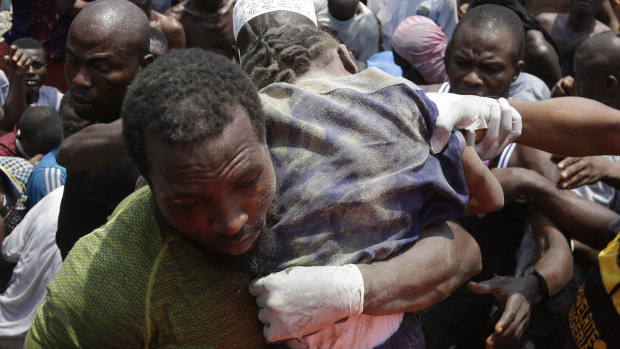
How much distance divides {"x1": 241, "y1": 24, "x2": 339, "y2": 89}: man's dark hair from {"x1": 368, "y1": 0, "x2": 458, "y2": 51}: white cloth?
15.9ft

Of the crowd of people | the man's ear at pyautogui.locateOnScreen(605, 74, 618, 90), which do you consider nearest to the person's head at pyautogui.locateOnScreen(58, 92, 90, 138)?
the crowd of people

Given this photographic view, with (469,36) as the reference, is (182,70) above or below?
above

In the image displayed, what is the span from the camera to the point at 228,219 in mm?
1541

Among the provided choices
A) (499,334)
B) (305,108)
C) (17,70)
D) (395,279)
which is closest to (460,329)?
(499,334)

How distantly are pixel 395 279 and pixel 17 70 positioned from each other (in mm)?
4776

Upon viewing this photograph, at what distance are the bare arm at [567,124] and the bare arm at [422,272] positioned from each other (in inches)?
19.7

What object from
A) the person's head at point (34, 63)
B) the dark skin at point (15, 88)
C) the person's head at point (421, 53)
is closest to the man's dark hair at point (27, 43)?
the person's head at point (34, 63)

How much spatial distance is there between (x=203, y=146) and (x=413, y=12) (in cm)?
558

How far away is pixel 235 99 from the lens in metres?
1.55

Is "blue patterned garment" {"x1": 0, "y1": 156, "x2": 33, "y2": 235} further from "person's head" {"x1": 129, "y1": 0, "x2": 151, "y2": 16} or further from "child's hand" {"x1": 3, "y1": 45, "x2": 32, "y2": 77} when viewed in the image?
"person's head" {"x1": 129, "y1": 0, "x2": 151, "y2": 16}

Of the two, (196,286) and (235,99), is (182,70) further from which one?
(196,286)

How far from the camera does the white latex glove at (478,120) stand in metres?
1.87

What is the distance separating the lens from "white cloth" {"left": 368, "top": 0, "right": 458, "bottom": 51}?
6594 millimetres

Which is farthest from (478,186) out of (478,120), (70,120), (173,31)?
(173,31)
